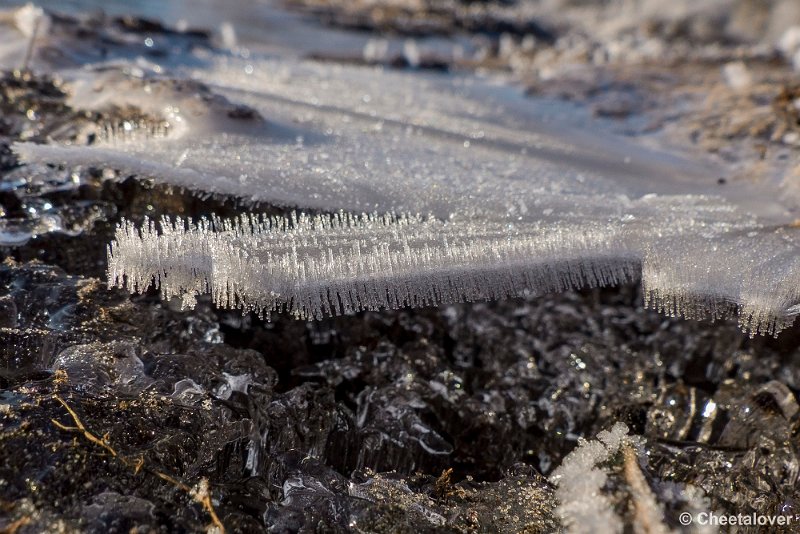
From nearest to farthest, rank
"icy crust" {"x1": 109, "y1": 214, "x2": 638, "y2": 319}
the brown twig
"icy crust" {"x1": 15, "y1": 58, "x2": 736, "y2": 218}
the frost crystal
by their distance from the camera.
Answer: the frost crystal, the brown twig, "icy crust" {"x1": 109, "y1": 214, "x2": 638, "y2": 319}, "icy crust" {"x1": 15, "y1": 58, "x2": 736, "y2": 218}

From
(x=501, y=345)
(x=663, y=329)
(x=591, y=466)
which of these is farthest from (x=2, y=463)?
(x=663, y=329)

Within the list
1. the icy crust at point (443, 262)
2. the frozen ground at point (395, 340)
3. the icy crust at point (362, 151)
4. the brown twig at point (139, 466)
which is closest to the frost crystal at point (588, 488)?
the frozen ground at point (395, 340)

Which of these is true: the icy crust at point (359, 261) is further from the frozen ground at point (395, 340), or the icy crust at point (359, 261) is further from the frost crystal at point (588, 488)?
the frost crystal at point (588, 488)

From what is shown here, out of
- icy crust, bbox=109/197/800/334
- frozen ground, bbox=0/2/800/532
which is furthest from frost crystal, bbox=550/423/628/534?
icy crust, bbox=109/197/800/334

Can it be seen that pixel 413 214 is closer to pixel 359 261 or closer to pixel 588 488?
Result: pixel 359 261

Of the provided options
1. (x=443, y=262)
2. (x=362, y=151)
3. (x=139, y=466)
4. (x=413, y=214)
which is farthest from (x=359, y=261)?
(x=362, y=151)

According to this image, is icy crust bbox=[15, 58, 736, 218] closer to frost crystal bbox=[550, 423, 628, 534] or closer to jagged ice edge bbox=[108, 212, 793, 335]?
jagged ice edge bbox=[108, 212, 793, 335]

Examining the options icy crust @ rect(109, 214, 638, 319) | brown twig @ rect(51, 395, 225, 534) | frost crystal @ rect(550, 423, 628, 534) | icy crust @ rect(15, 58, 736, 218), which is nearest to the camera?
frost crystal @ rect(550, 423, 628, 534)
